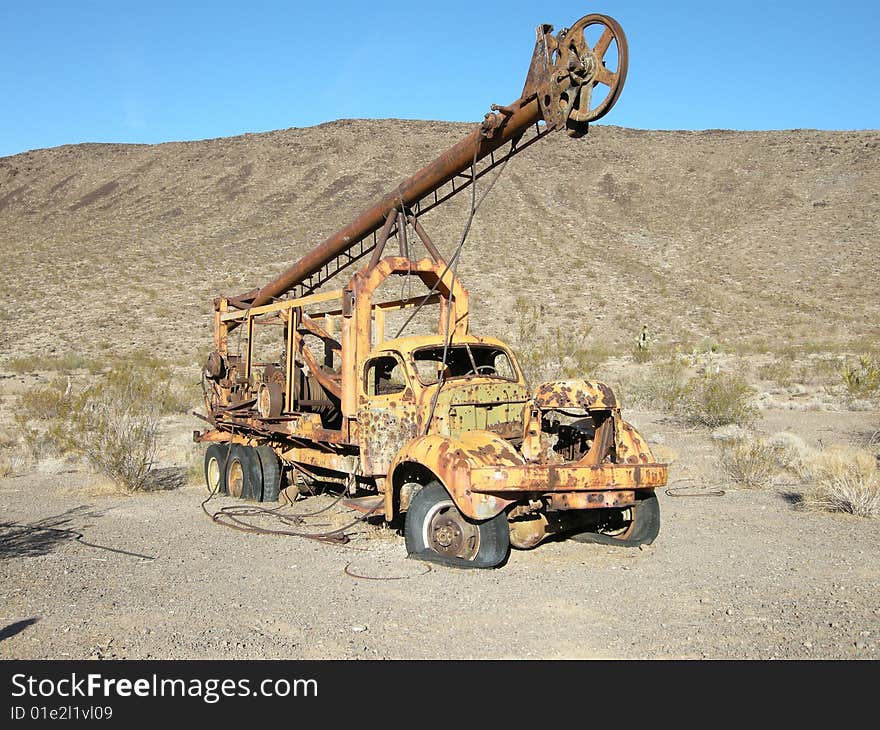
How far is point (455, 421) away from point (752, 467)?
215 inches

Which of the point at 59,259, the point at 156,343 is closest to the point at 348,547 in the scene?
the point at 156,343

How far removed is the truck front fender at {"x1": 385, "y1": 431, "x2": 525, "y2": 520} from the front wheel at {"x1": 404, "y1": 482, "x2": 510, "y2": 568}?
0.23 meters

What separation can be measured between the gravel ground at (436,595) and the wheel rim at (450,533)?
0.23 metres

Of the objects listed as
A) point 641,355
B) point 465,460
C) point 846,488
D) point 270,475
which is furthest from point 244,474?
point 641,355

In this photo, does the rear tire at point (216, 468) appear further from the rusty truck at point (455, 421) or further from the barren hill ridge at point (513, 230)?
the barren hill ridge at point (513, 230)

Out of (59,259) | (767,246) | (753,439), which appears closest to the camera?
(753,439)

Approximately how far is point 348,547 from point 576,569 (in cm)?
241

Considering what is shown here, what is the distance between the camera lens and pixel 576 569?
23.7ft

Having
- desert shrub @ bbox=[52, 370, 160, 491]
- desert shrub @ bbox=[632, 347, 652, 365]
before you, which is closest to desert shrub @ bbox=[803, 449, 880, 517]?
desert shrub @ bbox=[52, 370, 160, 491]

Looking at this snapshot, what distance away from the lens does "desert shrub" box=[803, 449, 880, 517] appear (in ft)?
30.4

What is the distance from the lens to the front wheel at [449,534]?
7.01m

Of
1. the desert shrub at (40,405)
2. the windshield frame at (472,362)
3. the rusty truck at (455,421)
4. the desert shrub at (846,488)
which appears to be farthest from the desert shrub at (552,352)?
the desert shrub at (40,405)

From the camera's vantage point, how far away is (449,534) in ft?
24.0
